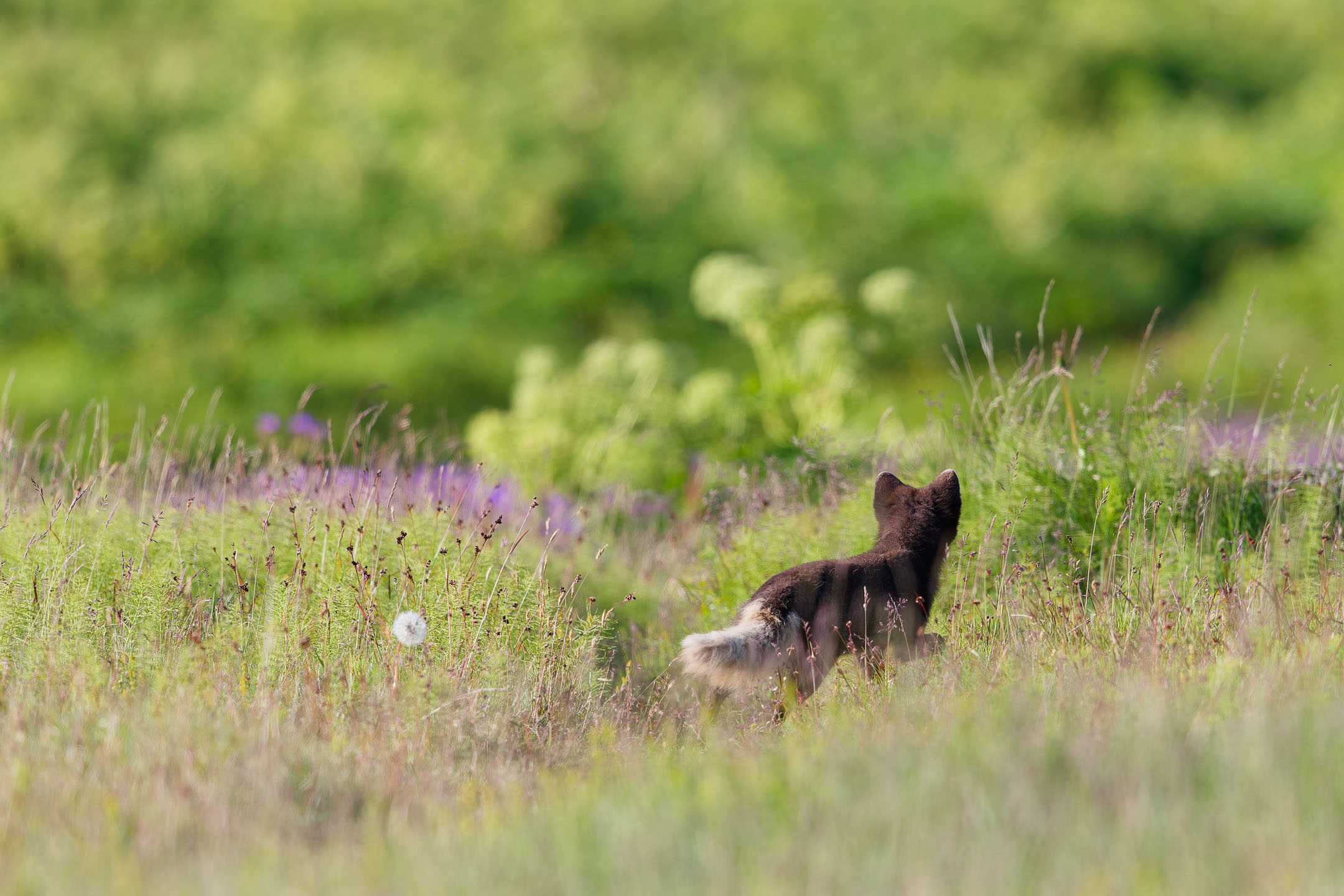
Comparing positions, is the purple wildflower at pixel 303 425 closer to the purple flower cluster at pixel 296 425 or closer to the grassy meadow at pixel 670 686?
the purple flower cluster at pixel 296 425

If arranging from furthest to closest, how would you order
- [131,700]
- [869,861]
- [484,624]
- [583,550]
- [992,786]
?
[583,550] < [484,624] < [131,700] < [992,786] < [869,861]

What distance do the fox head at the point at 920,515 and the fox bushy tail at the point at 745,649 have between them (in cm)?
73

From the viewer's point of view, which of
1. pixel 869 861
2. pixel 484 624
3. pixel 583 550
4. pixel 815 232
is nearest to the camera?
pixel 869 861

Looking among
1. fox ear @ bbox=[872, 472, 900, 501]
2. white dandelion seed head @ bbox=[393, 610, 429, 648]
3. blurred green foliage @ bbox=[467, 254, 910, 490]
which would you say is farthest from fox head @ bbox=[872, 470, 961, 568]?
blurred green foliage @ bbox=[467, 254, 910, 490]

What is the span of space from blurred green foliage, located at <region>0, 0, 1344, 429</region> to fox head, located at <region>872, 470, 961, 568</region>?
7.16 m

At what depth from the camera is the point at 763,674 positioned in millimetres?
3977

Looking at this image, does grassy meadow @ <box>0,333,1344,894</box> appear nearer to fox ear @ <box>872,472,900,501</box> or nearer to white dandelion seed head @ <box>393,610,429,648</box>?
white dandelion seed head @ <box>393,610,429,648</box>

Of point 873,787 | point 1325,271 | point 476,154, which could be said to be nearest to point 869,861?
point 873,787

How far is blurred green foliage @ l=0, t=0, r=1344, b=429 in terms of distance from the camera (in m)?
14.3

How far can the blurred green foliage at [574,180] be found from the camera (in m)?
14.3

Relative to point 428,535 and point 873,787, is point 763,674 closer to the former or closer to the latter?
point 873,787

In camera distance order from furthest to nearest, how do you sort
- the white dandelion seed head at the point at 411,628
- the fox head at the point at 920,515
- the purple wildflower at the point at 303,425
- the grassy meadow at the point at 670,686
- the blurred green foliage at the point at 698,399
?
the blurred green foliage at the point at 698,399, the purple wildflower at the point at 303,425, the fox head at the point at 920,515, the white dandelion seed head at the point at 411,628, the grassy meadow at the point at 670,686

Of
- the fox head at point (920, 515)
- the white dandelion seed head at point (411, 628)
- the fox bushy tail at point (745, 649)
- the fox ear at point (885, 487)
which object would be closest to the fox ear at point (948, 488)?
the fox head at point (920, 515)

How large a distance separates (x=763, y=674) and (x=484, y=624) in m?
1.19
